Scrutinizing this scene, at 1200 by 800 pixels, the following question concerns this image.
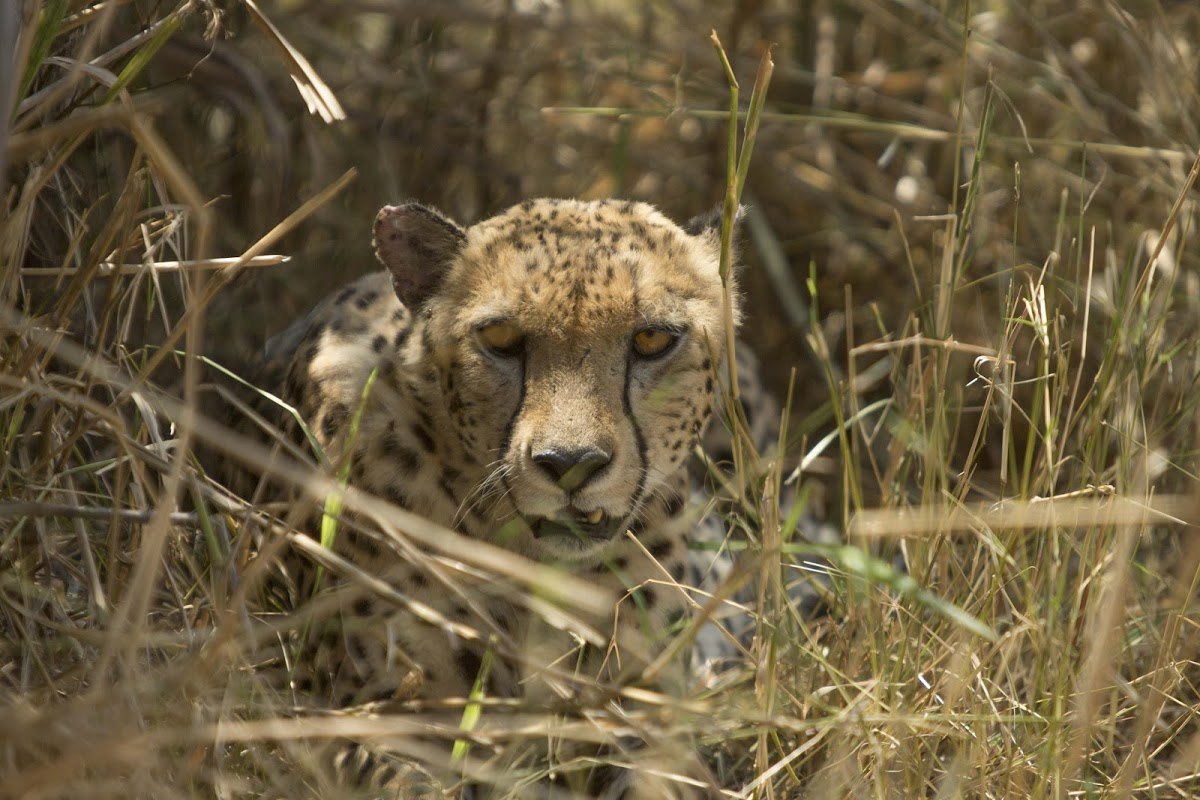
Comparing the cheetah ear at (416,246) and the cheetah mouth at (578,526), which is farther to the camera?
the cheetah ear at (416,246)

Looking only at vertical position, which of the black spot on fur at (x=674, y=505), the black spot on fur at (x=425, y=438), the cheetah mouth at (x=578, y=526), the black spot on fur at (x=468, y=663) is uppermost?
the black spot on fur at (x=425, y=438)

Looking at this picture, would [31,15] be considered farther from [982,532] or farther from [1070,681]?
[1070,681]

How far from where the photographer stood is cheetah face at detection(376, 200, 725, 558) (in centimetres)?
240

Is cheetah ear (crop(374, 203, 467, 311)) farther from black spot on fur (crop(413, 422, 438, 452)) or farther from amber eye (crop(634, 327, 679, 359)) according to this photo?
amber eye (crop(634, 327, 679, 359))

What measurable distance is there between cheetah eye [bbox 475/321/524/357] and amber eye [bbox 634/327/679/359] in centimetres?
21

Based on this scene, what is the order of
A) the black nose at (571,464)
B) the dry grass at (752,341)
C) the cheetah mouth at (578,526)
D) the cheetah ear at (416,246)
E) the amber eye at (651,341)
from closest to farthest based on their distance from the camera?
1. the dry grass at (752,341)
2. the black nose at (571,464)
3. the cheetah mouth at (578,526)
4. the amber eye at (651,341)
5. the cheetah ear at (416,246)

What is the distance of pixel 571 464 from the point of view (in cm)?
232

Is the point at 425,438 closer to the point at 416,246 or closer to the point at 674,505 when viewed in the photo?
the point at 416,246

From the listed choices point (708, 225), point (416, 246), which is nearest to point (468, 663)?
point (416, 246)

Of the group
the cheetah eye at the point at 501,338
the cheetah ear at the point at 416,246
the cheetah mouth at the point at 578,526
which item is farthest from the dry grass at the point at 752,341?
the cheetah eye at the point at 501,338

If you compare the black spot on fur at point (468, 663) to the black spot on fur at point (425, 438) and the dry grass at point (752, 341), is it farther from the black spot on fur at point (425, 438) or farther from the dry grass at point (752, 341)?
the black spot on fur at point (425, 438)

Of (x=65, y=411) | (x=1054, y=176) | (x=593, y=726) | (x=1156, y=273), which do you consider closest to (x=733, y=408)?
(x=593, y=726)

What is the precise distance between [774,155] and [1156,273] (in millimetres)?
1335

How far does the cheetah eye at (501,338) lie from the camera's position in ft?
8.25
